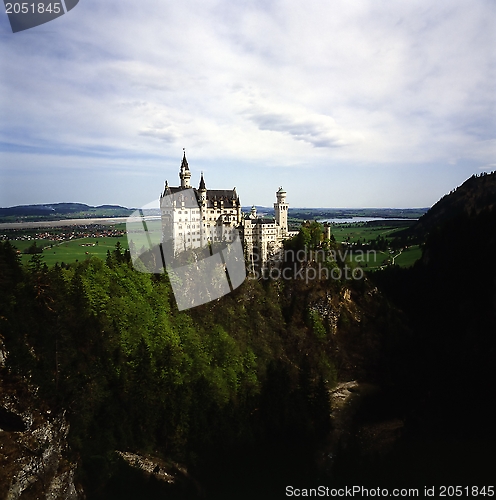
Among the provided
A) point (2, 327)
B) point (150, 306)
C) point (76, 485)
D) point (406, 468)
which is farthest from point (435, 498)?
point (2, 327)

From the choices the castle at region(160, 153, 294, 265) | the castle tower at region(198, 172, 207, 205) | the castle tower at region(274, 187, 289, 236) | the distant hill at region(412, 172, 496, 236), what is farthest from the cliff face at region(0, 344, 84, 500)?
the distant hill at region(412, 172, 496, 236)

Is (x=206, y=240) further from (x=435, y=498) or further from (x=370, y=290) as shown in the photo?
(x=435, y=498)

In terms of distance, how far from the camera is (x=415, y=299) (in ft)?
218

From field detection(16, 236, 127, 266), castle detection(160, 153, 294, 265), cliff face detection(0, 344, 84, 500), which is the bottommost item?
cliff face detection(0, 344, 84, 500)

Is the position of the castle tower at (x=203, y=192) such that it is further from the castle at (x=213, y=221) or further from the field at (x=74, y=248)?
the field at (x=74, y=248)

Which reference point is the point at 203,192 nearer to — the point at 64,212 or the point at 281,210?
the point at 281,210

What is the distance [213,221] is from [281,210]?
10862mm

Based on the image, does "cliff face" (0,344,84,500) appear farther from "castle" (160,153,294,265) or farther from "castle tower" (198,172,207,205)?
"castle tower" (198,172,207,205)

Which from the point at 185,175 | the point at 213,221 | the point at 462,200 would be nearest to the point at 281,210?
the point at 213,221

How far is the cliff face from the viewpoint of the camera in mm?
26938

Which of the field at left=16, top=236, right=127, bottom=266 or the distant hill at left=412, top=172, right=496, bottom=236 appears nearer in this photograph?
the field at left=16, top=236, right=127, bottom=266

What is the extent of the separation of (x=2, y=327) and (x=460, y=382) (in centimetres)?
5532

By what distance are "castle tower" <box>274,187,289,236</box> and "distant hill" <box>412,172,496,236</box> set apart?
64.3 m

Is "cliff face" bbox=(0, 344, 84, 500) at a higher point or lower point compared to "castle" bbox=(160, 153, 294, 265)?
lower
